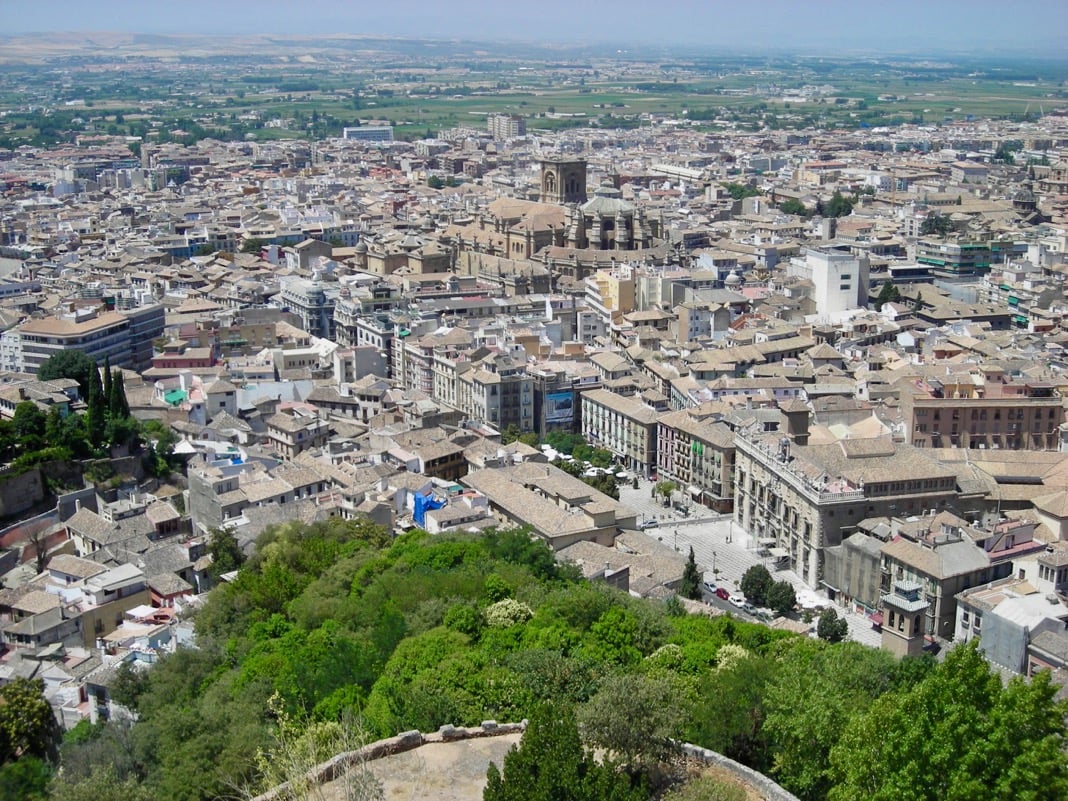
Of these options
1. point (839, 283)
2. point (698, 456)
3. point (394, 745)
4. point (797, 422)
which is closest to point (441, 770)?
point (394, 745)

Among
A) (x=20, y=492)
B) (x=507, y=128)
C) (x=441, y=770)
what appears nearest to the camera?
(x=441, y=770)

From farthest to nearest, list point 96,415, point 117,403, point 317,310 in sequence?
point 317,310, point 117,403, point 96,415

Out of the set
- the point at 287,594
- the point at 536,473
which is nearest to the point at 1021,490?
the point at 536,473

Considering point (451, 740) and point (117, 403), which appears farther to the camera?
point (117, 403)

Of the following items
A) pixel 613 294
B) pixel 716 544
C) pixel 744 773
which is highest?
pixel 744 773

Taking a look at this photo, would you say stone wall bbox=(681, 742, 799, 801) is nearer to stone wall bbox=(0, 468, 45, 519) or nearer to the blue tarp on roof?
the blue tarp on roof

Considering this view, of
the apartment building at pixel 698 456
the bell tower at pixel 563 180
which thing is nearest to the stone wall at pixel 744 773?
the apartment building at pixel 698 456

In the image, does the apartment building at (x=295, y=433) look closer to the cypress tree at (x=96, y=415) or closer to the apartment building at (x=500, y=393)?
the cypress tree at (x=96, y=415)

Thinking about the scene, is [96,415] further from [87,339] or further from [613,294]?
[613,294]
